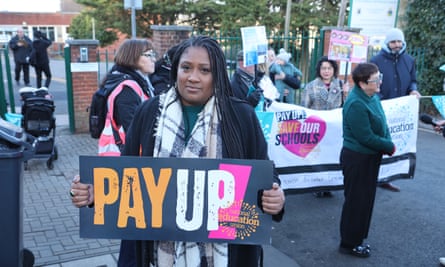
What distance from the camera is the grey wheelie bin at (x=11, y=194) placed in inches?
118

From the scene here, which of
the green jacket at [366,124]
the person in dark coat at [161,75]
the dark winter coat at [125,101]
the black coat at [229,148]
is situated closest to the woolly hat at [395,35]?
the green jacket at [366,124]

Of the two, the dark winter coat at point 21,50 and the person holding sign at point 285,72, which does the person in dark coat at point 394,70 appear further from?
the dark winter coat at point 21,50

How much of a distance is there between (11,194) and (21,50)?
43.7ft

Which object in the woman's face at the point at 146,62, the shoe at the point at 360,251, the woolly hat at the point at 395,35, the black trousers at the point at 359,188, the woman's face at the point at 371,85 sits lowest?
the shoe at the point at 360,251

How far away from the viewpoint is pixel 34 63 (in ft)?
45.3

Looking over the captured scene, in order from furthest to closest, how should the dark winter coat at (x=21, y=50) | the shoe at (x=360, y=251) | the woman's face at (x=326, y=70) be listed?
the dark winter coat at (x=21, y=50) < the woman's face at (x=326, y=70) < the shoe at (x=360, y=251)

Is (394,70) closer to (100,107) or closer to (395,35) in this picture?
(395,35)

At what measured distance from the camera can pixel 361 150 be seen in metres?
4.00

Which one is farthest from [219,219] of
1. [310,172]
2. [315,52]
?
[315,52]

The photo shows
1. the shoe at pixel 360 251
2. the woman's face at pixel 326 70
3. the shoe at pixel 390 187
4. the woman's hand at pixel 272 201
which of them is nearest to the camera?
the woman's hand at pixel 272 201

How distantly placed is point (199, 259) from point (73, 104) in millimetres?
7383

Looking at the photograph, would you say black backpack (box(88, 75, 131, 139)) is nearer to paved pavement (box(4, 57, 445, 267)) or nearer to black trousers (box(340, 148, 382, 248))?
paved pavement (box(4, 57, 445, 267))

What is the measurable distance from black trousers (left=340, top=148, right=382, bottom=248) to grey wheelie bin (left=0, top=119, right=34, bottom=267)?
279 centimetres

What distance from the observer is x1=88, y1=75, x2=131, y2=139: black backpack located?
3.73 m
